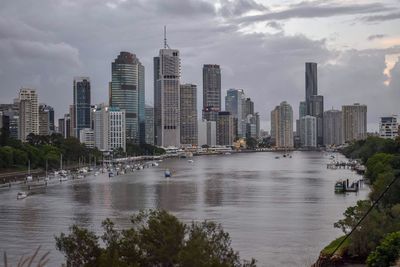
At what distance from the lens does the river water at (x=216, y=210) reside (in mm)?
22944

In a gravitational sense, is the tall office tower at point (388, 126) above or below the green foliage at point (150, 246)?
above

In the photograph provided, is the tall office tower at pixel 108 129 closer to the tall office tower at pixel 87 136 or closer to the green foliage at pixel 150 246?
the tall office tower at pixel 87 136

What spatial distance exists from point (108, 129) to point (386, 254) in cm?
13536

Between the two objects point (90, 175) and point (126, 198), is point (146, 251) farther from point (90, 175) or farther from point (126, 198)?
point (90, 175)

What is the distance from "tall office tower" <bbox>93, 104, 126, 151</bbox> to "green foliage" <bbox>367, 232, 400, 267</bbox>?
426 ft

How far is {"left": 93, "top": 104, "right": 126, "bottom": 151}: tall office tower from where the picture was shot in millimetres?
147750

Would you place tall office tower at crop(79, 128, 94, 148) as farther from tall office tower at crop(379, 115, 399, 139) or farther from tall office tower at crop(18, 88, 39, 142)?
tall office tower at crop(379, 115, 399, 139)

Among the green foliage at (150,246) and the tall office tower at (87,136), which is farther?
the tall office tower at (87,136)

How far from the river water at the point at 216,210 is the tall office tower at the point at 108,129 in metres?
93.0

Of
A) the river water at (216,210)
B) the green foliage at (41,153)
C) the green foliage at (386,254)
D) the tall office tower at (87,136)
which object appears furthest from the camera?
the tall office tower at (87,136)

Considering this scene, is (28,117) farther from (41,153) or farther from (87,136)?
(41,153)

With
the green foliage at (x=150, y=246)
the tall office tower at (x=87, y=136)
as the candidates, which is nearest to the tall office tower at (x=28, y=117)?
the tall office tower at (x=87, y=136)

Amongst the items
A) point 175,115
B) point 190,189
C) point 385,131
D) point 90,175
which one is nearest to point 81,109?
→ point 175,115

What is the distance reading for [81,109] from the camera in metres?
172
